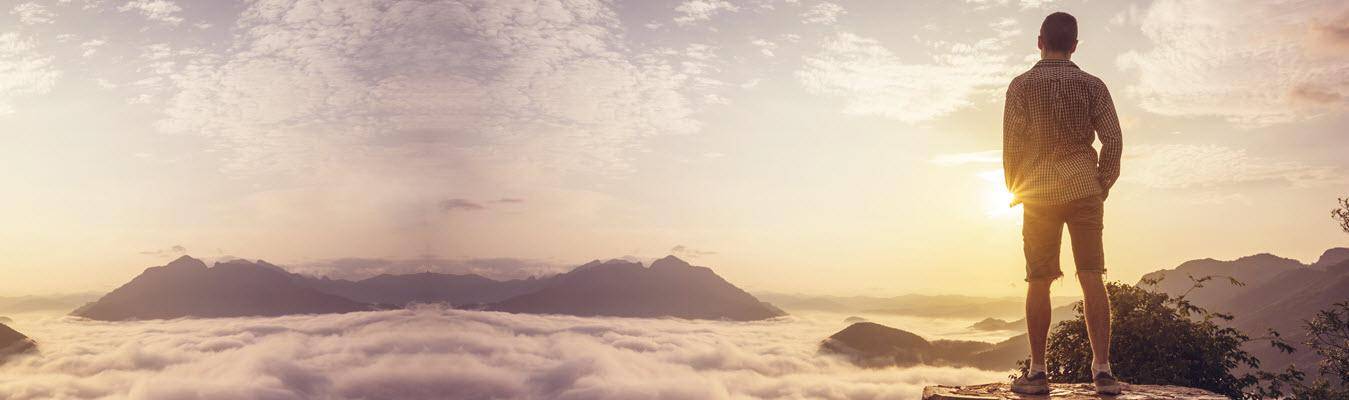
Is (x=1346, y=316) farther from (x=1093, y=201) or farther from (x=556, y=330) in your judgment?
(x=556, y=330)

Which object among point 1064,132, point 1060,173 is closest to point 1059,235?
point 1060,173

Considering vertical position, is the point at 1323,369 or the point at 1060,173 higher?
the point at 1060,173

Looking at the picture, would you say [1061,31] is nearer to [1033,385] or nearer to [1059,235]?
[1059,235]

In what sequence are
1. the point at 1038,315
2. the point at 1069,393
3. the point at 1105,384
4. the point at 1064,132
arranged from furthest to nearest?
the point at 1038,315
the point at 1069,393
the point at 1064,132
the point at 1105,384

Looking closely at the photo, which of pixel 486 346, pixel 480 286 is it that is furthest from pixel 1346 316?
pixel 480 286

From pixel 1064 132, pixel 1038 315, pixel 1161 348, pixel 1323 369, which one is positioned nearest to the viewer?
pixel 1064 132

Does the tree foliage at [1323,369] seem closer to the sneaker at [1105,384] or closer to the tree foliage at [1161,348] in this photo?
the tree foliage at [1161,348]
